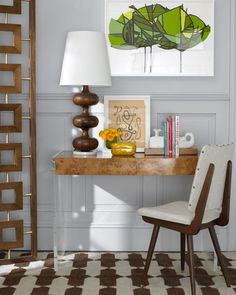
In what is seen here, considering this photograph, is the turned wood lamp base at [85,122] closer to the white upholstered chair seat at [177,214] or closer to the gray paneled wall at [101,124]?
the gray paneled wall at [101,124]

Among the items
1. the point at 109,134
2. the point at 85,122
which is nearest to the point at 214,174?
the point at 109,134

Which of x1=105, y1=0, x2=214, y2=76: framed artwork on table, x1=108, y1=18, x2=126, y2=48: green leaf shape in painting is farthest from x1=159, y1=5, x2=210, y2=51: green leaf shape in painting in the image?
x1=108, y1=18, x2=126, y2=48: green leaf shape in painting

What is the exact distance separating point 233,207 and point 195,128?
0.68 metres

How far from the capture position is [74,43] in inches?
140

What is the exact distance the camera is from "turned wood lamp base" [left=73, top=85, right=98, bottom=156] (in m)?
3.66

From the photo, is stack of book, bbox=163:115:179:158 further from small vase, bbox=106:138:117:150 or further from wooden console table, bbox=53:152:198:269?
small vase, bbox=106:138:117:150

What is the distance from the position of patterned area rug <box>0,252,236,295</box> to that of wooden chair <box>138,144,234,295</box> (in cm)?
14

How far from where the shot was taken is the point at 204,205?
9.74 feet

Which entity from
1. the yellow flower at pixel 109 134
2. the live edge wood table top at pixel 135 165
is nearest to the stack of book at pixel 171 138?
the live edge wood table top at pixel 135 165

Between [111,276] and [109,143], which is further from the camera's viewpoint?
[109,143]

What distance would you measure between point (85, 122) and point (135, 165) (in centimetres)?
53

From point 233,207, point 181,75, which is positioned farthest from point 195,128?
point 233,207

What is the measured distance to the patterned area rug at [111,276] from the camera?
315 centimetres

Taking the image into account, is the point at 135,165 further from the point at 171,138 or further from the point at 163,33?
the point at 163,33
